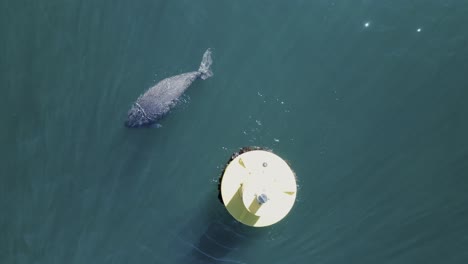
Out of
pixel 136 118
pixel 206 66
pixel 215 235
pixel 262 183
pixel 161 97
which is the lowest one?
pixel 215 235

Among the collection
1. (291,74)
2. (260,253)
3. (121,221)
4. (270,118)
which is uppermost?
(291,74)

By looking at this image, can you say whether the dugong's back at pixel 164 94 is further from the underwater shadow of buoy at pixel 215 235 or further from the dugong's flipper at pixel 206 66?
the underwater shadow of buoy at pixel 215 235

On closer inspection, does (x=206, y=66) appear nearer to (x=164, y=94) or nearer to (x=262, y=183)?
(x=164, y=94)

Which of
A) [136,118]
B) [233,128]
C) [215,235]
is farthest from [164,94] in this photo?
[215,235]

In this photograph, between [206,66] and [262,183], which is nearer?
[262,183]

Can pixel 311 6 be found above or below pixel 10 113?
above

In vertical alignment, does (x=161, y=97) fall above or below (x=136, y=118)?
above

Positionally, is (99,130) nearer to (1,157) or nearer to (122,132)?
(122,132)

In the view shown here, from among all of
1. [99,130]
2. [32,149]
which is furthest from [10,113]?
[99,130]
